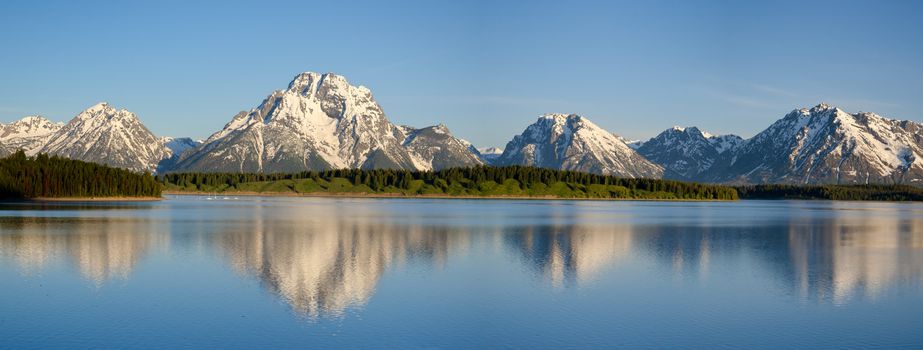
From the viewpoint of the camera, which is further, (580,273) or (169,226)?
(169,226)

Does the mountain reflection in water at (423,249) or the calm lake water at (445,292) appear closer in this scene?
the calm lake water at (445,292)

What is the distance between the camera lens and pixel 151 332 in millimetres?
40312

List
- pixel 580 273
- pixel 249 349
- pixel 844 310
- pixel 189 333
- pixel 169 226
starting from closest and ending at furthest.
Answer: pixel 249 349 → pixel 189 333 → pixel 844 310 → pixel 580 273 → pixel 169 226

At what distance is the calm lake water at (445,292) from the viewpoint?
40438 mm

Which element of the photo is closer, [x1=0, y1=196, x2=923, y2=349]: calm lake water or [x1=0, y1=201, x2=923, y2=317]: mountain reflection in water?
[x1=0, y1=196, x2=923, y2=349]: calm lake water

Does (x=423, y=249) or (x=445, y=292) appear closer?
(x=445, y=292)

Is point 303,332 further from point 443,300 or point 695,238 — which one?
point 695,238

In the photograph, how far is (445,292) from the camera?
54562 mm

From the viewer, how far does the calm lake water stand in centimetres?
4044

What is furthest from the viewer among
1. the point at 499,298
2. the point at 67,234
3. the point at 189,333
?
the point at 67,234

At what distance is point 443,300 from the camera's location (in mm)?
51219

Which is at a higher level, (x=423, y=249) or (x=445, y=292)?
(x=423, y=249)

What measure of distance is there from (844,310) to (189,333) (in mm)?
38199

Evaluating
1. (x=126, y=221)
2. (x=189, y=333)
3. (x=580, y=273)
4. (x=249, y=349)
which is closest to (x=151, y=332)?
(x=189, y=333)
